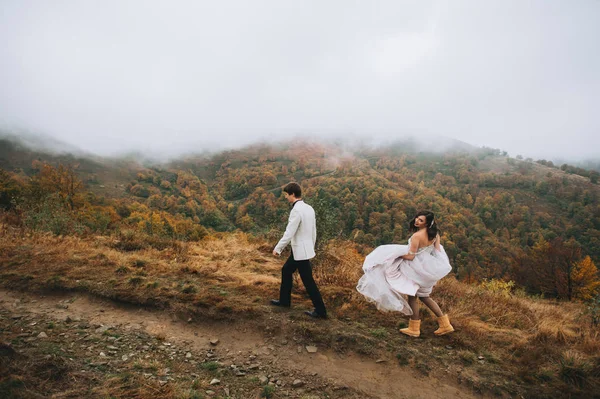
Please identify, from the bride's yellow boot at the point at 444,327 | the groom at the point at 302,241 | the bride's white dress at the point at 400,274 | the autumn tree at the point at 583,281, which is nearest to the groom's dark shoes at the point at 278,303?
the groom at the point at 302,241

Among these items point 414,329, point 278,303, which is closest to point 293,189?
point 278,303

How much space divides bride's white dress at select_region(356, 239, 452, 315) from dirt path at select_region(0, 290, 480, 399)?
1.08 metres

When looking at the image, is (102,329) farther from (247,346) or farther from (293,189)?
(293,189)

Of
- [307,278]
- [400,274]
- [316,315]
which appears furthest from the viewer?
[316,315]

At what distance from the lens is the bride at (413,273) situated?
491cm

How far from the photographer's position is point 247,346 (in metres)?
4.70

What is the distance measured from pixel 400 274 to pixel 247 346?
2988 millimetres

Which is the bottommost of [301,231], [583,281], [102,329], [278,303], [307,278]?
[583,281]

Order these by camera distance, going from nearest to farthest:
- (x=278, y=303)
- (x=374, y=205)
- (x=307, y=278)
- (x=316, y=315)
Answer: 1. (x=307, y=278)
2. (x=316, y=315)
3. (x=278, y=303)
4. (x=374, y=205)

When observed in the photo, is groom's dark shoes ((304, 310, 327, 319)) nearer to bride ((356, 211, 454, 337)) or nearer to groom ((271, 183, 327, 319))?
groom ((271, 183, 327, 319))

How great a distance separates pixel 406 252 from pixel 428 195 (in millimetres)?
123646

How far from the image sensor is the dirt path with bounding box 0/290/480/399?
3914 millimetres

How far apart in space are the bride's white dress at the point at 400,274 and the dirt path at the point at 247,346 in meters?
1.08

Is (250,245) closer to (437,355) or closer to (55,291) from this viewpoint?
(55,291)
